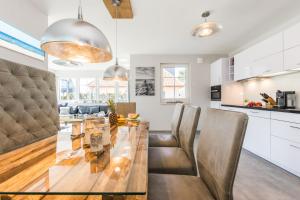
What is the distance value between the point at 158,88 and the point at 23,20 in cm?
363

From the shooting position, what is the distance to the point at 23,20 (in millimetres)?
2295

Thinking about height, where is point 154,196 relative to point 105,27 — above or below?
below

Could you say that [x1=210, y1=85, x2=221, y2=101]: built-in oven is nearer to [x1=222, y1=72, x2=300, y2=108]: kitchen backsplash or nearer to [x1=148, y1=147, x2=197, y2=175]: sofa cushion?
[x1=222, y1=72, x2=300, y2=108]: kitchen backsplash

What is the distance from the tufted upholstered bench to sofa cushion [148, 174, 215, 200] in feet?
3.58

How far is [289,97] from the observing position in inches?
112

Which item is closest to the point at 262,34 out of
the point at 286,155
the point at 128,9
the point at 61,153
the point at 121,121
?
the point at 286,155

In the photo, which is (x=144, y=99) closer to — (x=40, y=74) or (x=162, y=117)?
(x=162, y=117)

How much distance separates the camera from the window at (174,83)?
535cm

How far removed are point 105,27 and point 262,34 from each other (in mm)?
3373

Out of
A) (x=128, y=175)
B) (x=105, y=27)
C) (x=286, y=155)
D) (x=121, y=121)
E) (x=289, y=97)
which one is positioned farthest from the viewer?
(x=105, y=27)

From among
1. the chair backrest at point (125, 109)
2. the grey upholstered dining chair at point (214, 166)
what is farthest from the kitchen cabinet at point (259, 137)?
the chair backrest at point (125, 109)

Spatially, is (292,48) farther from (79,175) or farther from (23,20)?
(23,20)

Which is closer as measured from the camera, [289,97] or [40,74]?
[40,74]

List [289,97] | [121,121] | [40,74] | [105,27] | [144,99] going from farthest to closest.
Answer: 1. [144,99]
2. [105,27]
3. [289,97]
4. [121,121]
5. [40,74]
